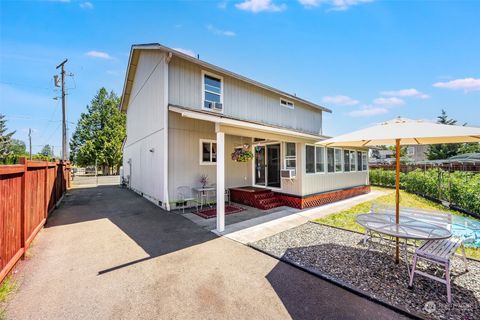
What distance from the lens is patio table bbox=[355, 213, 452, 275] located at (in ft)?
10.6

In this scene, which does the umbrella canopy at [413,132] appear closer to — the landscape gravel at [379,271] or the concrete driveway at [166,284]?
the landscape gravel at [379,271]

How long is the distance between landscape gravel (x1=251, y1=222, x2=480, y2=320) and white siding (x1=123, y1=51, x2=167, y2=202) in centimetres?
615

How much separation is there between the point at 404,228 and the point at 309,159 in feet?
18.7

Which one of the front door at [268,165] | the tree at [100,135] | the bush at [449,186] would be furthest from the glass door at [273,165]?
the tree at [100,135]

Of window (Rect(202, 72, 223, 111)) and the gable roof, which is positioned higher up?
the gable roof

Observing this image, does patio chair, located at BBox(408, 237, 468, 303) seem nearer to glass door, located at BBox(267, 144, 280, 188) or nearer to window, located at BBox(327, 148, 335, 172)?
glass door, located at BBox(267, 144, 280, 188)

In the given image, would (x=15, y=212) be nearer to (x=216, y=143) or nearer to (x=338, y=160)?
(x=216, y=143)

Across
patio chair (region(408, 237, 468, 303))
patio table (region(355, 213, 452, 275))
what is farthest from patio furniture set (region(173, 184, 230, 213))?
patio chair (region(408, 237, 468, 303))

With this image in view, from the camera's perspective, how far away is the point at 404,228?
3.71 meters

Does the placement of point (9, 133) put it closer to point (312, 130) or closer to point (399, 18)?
point (312, 130)

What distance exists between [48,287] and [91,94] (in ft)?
119

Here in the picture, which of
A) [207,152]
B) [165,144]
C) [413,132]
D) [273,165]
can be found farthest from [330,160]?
[165,144]

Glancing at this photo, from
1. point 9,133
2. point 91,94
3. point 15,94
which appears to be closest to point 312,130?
point 15,94

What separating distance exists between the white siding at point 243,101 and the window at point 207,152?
1.62 metres
